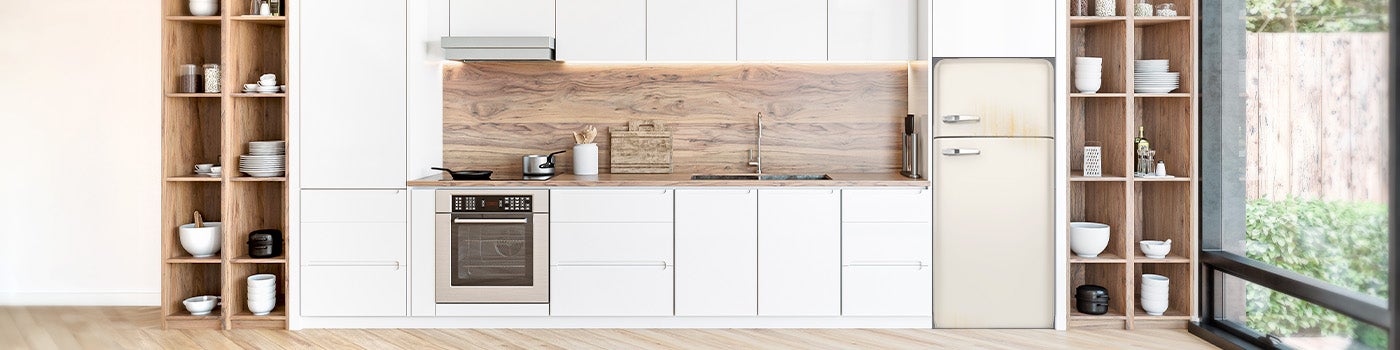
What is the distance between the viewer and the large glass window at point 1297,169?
3312mm

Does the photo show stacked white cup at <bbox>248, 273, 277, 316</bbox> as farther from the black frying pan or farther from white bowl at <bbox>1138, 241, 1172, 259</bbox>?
white bowl at <bbox>1138, 241, 1172, 259</bbox>

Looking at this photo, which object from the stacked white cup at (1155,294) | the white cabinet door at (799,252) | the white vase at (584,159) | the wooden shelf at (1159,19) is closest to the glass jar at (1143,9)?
the wooden shelf at (1159,19)

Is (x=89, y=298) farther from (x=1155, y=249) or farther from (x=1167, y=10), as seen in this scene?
(x=1167, y=10)

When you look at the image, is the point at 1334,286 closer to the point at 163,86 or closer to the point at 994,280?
the point at 994,280

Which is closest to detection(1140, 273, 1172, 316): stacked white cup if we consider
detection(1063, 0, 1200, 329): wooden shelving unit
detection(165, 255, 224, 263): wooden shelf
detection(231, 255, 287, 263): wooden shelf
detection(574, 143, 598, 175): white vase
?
detection(1063, 0, 1200, 329): wooden shelving unit

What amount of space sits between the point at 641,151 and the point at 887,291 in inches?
56.7

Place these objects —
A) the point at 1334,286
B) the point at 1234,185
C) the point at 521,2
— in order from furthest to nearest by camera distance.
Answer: the point at 521,2 → the point at 1234,185 → the point at 1334,286

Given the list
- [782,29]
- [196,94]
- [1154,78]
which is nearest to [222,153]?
[196,94]

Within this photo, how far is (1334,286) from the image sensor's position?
3529 mm

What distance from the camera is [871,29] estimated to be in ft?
15.4

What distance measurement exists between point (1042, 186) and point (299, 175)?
11.0ft

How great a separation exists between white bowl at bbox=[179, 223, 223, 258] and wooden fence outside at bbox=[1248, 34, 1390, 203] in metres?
4.57

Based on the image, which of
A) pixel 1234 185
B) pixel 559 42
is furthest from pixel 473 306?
pixel 1234 185

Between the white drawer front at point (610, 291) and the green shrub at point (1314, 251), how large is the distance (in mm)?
2507
